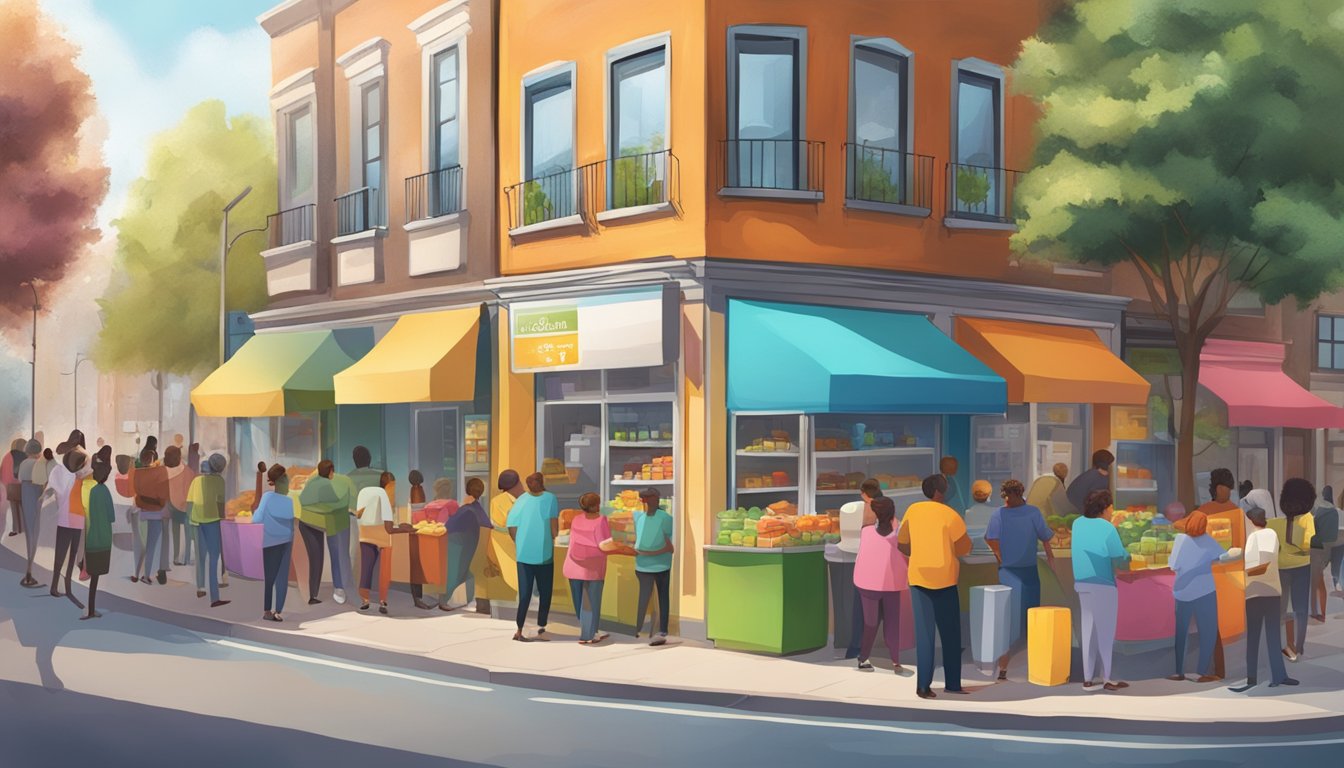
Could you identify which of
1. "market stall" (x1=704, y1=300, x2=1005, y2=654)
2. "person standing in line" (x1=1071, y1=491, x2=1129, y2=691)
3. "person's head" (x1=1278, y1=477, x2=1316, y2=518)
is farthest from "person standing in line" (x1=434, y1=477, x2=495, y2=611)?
"person's head" (x1=1278, y1=477, x2=1316, y2=518)

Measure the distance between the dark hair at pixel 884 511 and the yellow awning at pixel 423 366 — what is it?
7028 mm

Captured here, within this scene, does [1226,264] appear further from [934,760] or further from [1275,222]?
[934,760]

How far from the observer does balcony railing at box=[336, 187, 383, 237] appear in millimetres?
20000

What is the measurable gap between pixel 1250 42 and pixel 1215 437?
871 centimetres

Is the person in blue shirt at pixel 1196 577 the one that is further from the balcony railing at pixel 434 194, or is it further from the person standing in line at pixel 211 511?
the person standing in line at pixel 211 511

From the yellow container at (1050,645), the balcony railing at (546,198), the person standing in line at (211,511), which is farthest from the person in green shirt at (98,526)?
the yellow container at (1050,645)

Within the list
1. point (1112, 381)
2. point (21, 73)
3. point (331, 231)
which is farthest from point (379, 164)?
point (21, 73)

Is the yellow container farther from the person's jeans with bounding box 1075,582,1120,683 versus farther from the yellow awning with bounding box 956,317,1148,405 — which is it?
the yellow awning with bounding box 956,317,1148,405

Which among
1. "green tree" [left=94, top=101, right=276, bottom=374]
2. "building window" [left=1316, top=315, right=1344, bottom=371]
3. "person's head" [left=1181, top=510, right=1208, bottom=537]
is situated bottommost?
"person's head" [left=1181, top=510, right=1208, bottom=537]

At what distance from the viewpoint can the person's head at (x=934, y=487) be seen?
36.8ft

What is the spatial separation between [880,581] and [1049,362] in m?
5.97

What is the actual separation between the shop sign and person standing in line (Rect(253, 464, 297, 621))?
135 inches

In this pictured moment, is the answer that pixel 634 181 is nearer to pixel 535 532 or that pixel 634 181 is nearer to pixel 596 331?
pixel 596 331

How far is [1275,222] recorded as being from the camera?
45.3 feet
